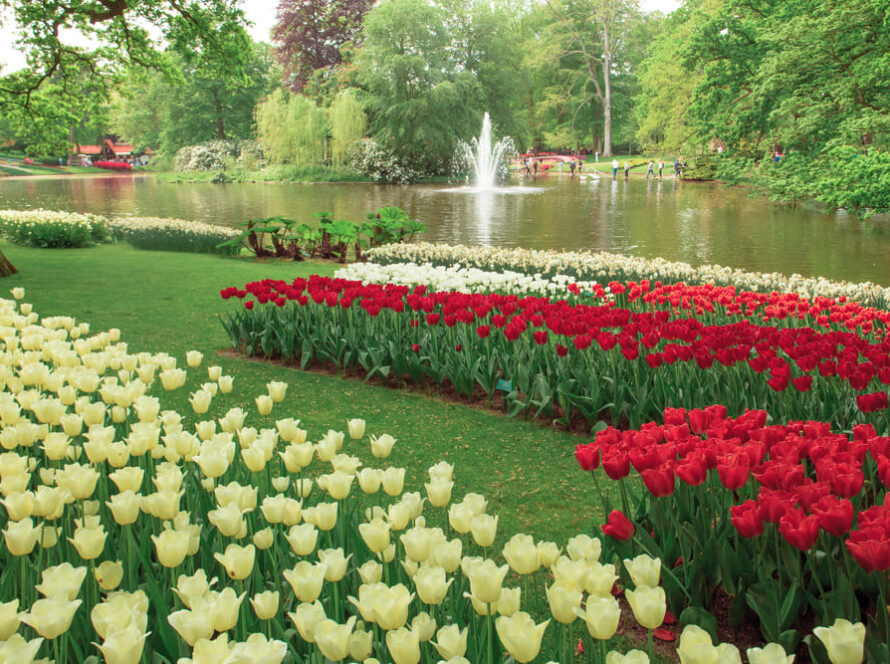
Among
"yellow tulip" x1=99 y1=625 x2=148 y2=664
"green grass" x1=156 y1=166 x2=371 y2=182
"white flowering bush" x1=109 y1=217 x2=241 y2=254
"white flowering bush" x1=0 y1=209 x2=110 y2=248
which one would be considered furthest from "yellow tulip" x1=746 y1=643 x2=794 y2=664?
"green grass" x1=156 y1=166 x2=371 y2=182

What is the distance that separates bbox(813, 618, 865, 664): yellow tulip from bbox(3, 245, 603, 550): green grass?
124 cm

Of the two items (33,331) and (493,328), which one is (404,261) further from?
(33,331)

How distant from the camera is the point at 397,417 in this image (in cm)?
467

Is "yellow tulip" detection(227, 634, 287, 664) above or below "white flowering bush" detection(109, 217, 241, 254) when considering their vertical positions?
below

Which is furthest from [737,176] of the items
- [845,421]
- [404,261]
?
[845,421]

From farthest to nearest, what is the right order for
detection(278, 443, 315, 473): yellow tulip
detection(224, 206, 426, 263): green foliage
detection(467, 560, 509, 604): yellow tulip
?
detection(224, 206, 426, 263): green foliage
detection(278, 443, 315, 473): yellow tulip
detection(467, 560, 509, 604): yellow tulip

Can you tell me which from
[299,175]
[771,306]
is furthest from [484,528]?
[299,175]

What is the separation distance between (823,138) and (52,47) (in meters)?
16.8

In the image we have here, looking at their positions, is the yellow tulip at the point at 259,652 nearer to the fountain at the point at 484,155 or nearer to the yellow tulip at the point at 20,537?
the yellow tulip at the point at 20,537

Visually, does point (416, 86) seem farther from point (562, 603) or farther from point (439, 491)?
point (562, 603)

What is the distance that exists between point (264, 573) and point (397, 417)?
2.67 metres

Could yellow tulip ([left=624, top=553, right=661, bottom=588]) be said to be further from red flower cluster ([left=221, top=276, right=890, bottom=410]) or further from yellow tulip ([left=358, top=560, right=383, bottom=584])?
red flower cluster ([left=221, top=276, right=890, bottom=410])

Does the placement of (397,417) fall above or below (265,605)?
below

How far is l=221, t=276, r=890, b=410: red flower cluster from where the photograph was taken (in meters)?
3.34
